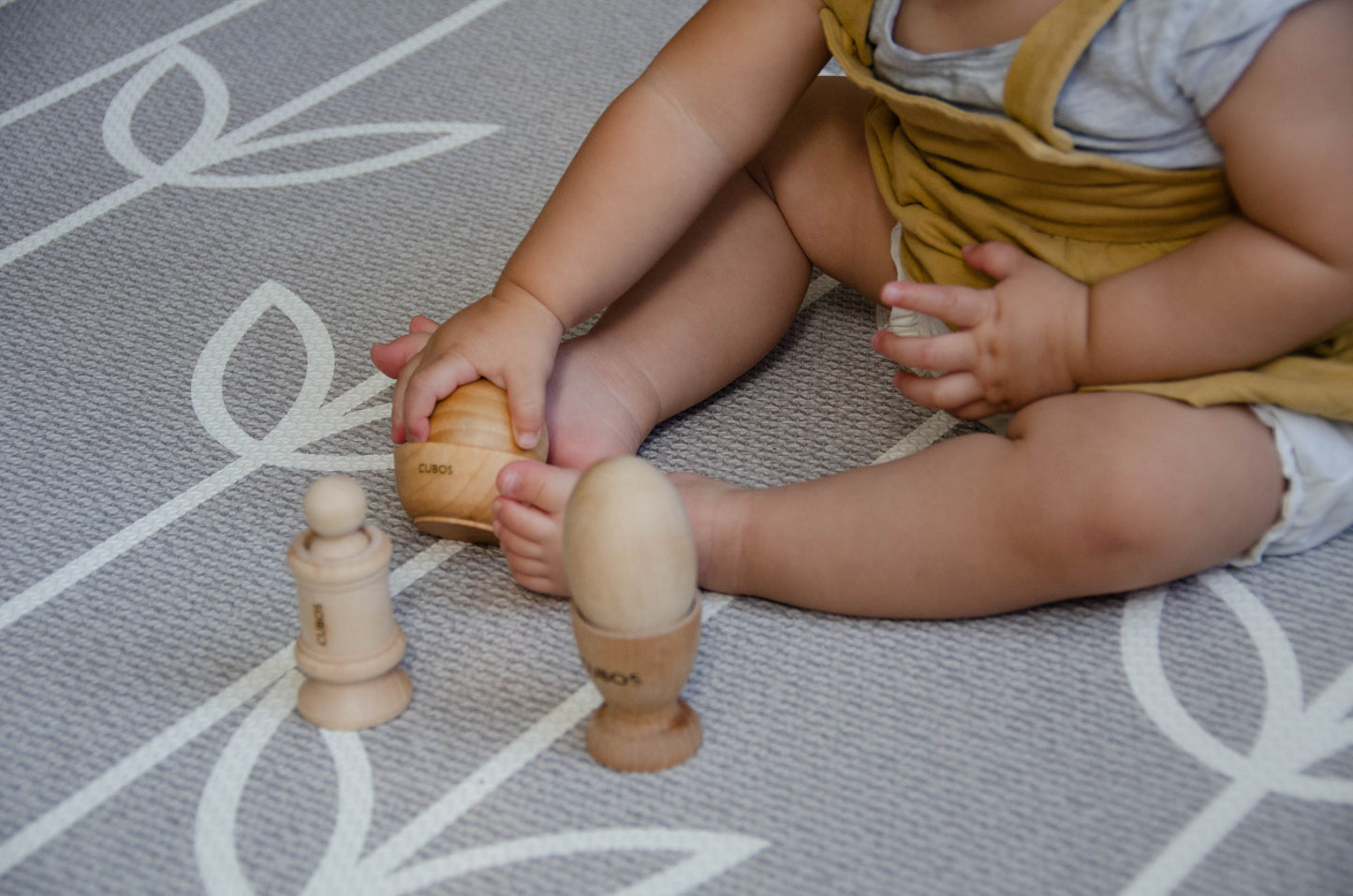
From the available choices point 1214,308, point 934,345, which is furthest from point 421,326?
point 1214,308

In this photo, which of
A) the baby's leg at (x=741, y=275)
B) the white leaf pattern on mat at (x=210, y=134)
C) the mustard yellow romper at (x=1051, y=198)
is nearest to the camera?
the mustard yellow romper at (x=1051, y=198)

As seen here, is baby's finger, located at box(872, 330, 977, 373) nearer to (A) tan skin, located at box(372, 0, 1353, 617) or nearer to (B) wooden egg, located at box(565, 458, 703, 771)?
(A) tan skin, located at box(372, 0, 1353, 617)

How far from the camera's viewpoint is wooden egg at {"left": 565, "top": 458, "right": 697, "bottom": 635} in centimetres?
43

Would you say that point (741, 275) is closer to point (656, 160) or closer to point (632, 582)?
point (656, 160)

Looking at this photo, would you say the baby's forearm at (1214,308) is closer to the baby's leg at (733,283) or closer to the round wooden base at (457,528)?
the baby's leg at (733,283)

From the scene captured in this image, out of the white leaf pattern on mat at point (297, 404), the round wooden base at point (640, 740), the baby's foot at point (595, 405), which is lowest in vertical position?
the round wooden base at point (640, 740)

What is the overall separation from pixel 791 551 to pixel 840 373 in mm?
181

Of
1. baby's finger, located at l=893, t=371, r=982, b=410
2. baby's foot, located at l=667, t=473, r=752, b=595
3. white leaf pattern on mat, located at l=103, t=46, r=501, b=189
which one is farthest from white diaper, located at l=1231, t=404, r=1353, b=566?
white leaf pattern on mat, located at l=103, t=46, r=501, b=189

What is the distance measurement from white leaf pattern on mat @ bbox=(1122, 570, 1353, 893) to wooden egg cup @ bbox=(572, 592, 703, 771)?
0.53ft

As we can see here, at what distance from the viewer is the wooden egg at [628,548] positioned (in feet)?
1.42

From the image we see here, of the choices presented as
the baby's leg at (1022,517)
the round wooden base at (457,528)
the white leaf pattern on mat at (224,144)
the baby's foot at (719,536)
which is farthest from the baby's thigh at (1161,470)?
the white leaf pattern on mat at (224,144)

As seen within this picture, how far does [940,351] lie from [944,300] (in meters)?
0.02

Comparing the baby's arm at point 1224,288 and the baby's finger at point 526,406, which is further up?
the baby's finger at point 526,406

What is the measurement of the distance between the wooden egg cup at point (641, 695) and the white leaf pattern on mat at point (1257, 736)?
0.53ft
